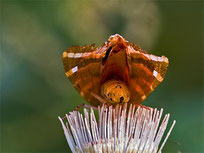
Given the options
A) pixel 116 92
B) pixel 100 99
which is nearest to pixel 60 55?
pixel 100 99

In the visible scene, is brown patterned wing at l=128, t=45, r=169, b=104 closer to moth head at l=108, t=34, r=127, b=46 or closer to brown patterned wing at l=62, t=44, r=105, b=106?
moth head at l=108, t=34, r=127, b=46

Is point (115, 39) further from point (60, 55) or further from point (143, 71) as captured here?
point (60, 55)

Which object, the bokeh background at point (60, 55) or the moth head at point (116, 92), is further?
the bokeh background at point (60, 55)

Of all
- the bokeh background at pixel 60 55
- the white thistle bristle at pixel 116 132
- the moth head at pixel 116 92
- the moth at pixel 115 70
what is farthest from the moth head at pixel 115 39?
the bokeh background at pixel 60 55

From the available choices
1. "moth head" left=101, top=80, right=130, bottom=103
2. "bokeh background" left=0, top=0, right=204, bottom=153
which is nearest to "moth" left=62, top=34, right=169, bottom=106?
"moth head" left=101, top=80, right=130, bottom=103

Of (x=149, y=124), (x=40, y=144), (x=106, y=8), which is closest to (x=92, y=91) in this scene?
(x=149, y=124)

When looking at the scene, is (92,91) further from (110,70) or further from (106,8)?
(106,8)

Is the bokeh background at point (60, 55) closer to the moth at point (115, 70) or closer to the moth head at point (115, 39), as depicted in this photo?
the moth at point (115, 70)
